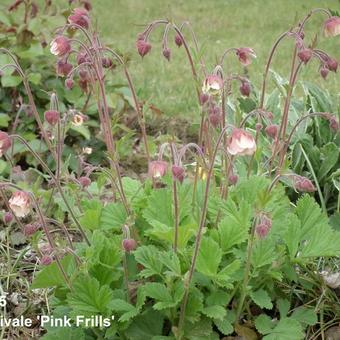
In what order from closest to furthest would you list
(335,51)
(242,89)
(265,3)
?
(242,89)
(335,51)
(265,3)

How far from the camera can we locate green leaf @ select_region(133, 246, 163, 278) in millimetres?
1994

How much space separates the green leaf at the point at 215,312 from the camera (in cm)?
192

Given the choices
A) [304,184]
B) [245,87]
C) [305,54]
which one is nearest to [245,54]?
[245,87]

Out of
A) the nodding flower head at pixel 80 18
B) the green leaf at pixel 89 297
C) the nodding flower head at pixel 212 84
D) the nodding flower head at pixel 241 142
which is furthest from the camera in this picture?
the nodding flower head at pixel 80 18

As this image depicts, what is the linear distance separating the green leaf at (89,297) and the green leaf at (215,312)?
→ 26 centimetres

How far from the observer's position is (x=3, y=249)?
113 inches

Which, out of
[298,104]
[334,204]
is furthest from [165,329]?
[298,104]

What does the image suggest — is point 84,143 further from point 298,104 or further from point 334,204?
point 334,204

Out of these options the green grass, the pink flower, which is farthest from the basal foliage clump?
the green grass

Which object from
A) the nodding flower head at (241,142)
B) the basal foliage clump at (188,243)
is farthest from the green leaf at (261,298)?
the nodding flower head at (241,142)

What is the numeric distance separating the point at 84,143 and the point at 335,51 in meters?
3.43

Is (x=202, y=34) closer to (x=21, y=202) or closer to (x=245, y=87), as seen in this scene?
(x=245, y=87)

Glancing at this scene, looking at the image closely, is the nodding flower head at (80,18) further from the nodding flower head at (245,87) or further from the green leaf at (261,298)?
the green leaf at (261,298)

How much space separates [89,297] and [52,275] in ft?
0.55
